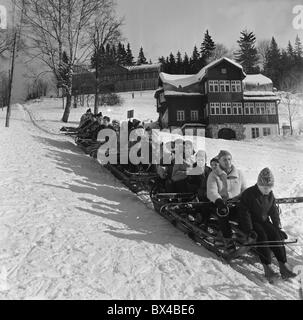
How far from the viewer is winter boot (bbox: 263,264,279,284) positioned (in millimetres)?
5116

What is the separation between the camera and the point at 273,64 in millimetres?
82688

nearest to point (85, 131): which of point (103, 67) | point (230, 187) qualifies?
point (230, 187)

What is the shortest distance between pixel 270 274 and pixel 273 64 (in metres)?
84.3

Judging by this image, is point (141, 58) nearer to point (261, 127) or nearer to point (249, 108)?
point (249, 108)

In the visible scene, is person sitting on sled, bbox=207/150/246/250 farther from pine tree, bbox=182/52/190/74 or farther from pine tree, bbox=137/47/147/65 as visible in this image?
pine tree, bbox=137/47/147/65

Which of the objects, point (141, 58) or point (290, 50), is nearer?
point (290, 50)

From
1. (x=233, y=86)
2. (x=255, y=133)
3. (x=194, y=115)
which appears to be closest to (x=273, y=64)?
(x=233, y=86)

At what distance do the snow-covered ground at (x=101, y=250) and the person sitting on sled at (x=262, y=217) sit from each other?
1.34ft

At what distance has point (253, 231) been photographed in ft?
18.3

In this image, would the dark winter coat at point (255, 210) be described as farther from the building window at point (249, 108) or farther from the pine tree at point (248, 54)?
the pine tree at point (248, 54)

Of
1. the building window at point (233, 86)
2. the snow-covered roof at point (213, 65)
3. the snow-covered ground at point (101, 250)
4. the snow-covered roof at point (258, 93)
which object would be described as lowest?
the snow-covered ground at point (101, 250)

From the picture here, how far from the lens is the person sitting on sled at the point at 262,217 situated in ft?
17.8

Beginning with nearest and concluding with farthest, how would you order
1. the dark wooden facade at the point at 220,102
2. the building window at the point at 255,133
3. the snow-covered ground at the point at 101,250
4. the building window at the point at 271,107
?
the snow-covered ground at the point at 101,250, the dark wooden facade at the point at 220,102, the building window at the point at 255,133, the building window at the point at 271,107

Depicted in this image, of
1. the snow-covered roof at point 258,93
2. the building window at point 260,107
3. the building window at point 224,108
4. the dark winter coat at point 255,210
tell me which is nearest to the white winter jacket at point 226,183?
the dark winter coat at point 255,210
